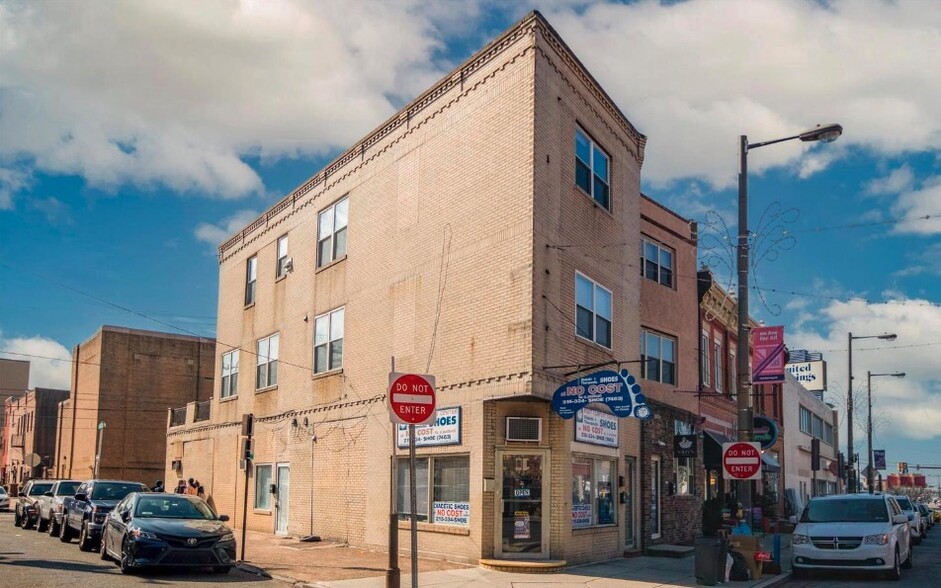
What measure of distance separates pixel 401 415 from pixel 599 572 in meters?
7.12

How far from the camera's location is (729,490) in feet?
96.2

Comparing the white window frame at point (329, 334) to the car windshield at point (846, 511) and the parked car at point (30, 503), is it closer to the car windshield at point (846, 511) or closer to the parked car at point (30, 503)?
the parked car at point (30, 503)

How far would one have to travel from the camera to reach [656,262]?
83.0ft

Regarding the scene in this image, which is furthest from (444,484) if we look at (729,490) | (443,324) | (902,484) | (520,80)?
(902,484)

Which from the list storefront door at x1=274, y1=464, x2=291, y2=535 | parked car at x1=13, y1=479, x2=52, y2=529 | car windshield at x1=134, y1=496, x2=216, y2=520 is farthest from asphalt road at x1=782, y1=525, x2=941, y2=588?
parked car at x1=13, y1=479, x2=52, y2=529

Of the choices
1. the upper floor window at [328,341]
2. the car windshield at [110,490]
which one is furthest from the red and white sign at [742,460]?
the car windshield at [110,490]

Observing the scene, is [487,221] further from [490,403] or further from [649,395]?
[649,395]

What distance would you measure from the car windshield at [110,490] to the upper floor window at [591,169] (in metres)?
13.4

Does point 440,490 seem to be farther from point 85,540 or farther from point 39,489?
point 39,489

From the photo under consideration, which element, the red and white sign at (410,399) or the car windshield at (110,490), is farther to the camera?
the car windshield at (110,490)

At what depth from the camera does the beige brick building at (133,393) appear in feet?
161

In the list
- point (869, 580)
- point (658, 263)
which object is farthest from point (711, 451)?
point (869, 580)

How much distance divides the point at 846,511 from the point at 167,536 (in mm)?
13653

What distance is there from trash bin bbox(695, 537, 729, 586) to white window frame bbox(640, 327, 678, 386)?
7.11 metres
